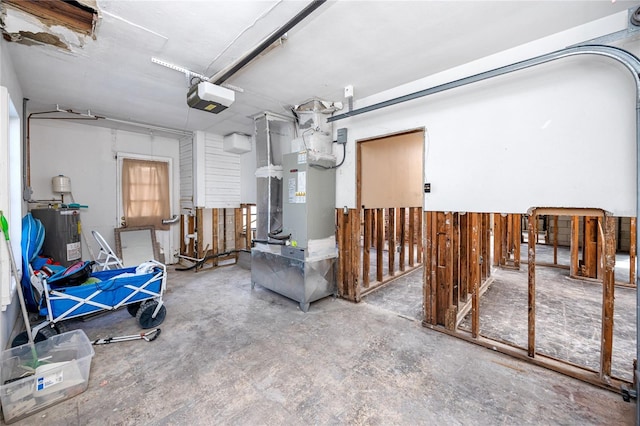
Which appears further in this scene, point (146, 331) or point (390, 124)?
point (390, 124)

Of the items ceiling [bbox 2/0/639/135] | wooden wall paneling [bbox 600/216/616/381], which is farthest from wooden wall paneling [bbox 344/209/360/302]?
wooden wall paneling [bbox 600/216/616/381]

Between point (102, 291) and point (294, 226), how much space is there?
209cm

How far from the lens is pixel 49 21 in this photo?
6.68 feet

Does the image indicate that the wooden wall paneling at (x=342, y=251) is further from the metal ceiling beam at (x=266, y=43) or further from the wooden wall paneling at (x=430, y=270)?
the metal ceiling beam at (x=266, y=43)

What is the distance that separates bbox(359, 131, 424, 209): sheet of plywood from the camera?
147 inches

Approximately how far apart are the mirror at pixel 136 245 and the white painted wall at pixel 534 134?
16.7 feet

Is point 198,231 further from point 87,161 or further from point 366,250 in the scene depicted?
point 366,250

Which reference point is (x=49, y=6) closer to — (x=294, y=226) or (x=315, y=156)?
(x=315, y=156)

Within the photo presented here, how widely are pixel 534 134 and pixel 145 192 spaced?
6.13 m

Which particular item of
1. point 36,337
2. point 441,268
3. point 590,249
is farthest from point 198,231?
point 590,249

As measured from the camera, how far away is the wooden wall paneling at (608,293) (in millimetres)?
1936

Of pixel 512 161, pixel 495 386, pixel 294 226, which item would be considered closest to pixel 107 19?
pixel 294 226

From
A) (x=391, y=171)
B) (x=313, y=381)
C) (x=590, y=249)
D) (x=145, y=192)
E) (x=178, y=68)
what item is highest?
(x=178, y=68)

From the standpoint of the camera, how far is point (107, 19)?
1.98 meters
